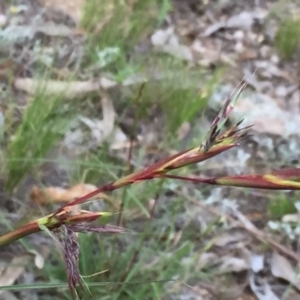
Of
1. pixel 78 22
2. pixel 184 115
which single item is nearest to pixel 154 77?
pixel 184 115

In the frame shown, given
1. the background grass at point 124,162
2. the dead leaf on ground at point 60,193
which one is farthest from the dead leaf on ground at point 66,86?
the dead leaf on ground at point 60,193

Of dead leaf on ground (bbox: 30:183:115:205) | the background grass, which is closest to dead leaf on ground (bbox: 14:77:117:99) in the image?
the background grass

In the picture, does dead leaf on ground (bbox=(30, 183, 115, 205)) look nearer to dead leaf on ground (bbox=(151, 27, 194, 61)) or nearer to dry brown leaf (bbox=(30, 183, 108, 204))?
dry brown leaf (bbox=(30, 183, 108, 204))

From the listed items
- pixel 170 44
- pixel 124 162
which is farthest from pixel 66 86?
pixel 170 44

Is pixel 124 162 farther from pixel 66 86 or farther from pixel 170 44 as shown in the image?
pixel 170 44

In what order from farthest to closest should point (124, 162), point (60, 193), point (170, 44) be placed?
point (170, 44) → point (124, 162) → point (60, 193)

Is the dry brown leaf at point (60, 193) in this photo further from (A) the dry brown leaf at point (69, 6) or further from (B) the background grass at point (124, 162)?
Answer: (A) the dry brown leaf at point (69, 6)

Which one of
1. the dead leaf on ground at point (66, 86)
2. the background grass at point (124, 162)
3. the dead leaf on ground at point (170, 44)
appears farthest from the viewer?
the dead leaf on ground at point (170, 44)

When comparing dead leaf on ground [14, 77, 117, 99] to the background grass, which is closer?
the background grass
